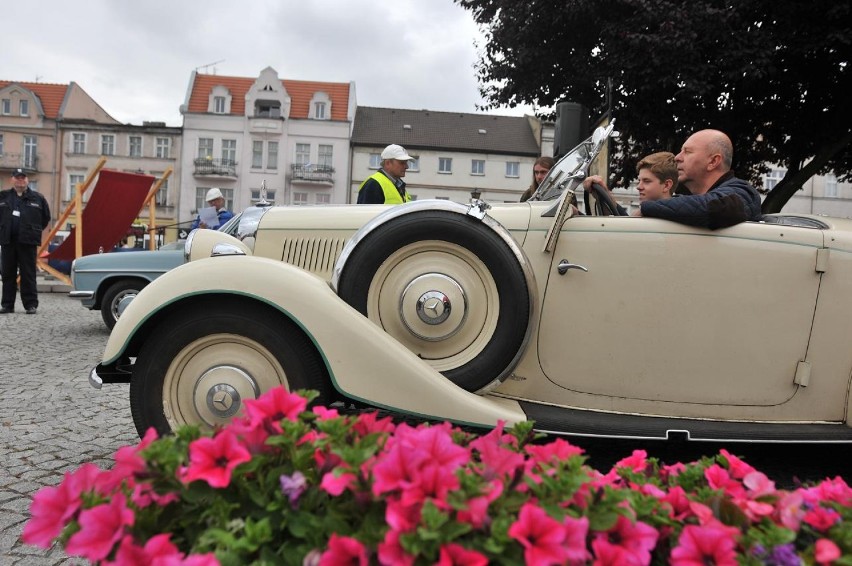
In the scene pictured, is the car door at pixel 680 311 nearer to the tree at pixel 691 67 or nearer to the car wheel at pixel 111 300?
the tree at pixel 691 67

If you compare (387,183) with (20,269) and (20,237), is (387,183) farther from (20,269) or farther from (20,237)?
(20,269)

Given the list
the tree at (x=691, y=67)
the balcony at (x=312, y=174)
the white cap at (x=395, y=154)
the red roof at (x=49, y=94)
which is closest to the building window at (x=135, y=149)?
the red roof at (x=49, y=94)

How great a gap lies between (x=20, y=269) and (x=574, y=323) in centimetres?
928

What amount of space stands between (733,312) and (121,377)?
8.92 ft

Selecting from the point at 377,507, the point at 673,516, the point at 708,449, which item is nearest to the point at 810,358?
the point at 708,449

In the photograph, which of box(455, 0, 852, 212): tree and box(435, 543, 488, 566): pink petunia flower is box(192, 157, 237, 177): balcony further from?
box(435, 543, 488, 566): pink petunia flower

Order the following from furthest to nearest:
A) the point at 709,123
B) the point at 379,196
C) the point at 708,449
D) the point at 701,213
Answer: the point at 709,123, the point at 379,196, the point at 708,449, the point at 701,213

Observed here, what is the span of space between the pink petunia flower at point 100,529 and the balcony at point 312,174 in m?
43.1

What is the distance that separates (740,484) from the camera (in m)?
1.32

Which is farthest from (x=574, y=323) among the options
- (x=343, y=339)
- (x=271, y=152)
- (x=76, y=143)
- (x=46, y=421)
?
(x=76, y=143)

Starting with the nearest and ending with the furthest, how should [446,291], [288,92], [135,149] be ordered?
1. [446,291]
2. [135,149]
3. [288,92]

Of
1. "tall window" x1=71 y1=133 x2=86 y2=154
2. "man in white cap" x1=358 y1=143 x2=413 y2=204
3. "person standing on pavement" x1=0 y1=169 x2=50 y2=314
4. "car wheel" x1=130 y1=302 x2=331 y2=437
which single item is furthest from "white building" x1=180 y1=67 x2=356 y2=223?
"car wheel" x1=130 y1=302 x2=331 y2=437

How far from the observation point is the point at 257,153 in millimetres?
44344

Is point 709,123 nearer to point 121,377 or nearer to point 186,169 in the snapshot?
point 121,377
